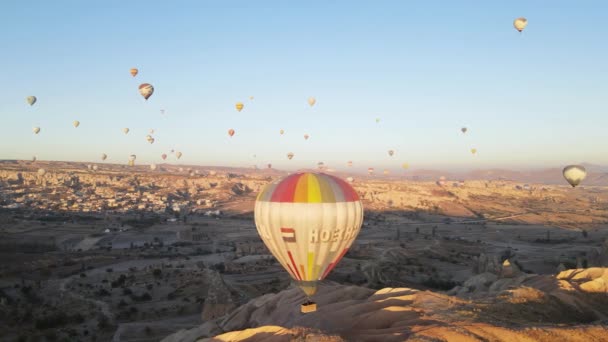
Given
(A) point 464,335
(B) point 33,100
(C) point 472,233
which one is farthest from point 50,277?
(C) point 472,233

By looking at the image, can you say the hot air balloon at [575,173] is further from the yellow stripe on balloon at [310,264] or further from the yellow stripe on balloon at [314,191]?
the yellow stripe on balloon at [310,264]

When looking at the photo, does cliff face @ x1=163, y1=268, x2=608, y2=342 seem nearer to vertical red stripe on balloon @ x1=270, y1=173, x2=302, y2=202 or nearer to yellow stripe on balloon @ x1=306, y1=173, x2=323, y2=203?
yellow stripe on balloon @ x1=306, y1=173, x2=323, y2=203

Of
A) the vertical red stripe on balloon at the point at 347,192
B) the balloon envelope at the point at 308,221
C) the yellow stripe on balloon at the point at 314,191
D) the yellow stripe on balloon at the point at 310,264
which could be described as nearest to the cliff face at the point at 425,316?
the yellow stripe on balloon at the point at 310,264

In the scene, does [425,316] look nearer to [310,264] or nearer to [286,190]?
[310,264]

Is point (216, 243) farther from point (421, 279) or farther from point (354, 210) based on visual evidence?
point (354, 210)

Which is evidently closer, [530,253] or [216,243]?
[530,253]

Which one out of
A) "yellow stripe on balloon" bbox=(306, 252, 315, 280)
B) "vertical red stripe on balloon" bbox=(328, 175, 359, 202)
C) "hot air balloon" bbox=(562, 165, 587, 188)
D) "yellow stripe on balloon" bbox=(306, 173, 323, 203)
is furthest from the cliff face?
"hot air balloon" bbox=(562, 165, 587, 188)
